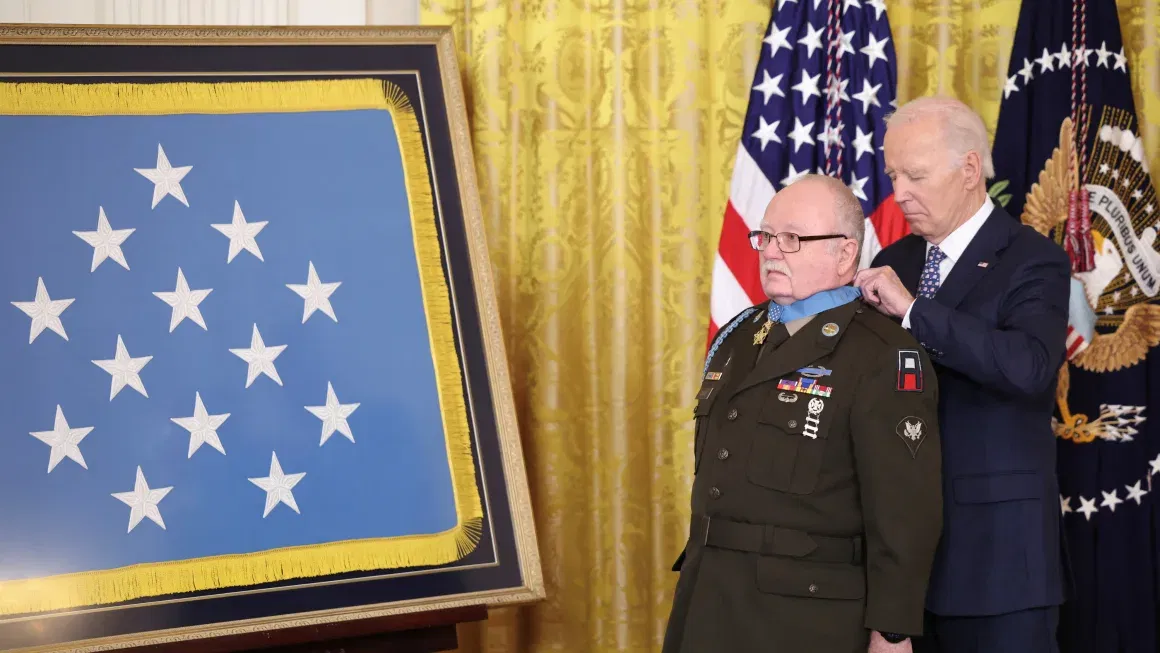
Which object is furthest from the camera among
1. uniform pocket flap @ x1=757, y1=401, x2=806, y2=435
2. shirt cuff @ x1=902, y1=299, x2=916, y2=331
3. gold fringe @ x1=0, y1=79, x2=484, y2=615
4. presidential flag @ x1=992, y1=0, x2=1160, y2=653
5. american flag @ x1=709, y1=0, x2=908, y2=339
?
american flag @ x1=709, y1=0, x2=908, y2=339

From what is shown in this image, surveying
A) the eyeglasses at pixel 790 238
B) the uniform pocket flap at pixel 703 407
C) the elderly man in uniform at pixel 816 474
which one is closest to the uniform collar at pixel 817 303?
the elderly man in uniform at pixel 816 474

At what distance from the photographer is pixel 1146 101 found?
11.0ft

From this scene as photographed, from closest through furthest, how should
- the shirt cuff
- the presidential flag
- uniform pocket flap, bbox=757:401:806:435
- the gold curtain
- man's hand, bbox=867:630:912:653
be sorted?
man's hand, bbox=867:630:912:653 < uniform pocket flap, bbox=757:401:806:435 < the shirt cuff < the presidential flag < the gold curtain

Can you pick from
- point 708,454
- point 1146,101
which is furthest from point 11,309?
point 1146,101

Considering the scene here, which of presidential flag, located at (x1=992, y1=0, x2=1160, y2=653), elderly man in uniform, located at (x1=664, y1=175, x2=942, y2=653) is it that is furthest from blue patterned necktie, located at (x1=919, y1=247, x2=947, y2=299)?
presidential flag, located at (x1=992, y1=0, x2=1160, y2=653)

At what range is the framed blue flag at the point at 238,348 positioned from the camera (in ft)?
7.29

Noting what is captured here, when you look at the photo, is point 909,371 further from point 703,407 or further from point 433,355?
point 433,355

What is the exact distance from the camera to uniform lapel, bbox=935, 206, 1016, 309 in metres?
2.20

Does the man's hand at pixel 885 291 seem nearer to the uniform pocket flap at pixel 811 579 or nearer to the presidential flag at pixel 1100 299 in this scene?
the uniform pocket flap at pixel 811 579

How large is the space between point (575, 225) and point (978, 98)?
1383mm

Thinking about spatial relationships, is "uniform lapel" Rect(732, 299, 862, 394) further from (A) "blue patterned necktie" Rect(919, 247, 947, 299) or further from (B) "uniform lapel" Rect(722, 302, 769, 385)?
(A) "blue patterned necktie" Rect(919, 247, 947, 299)

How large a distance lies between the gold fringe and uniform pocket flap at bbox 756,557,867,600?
0.79m

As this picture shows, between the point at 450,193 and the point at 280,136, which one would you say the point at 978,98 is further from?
the point at 280,136

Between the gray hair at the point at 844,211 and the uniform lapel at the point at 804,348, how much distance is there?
0.39ft
